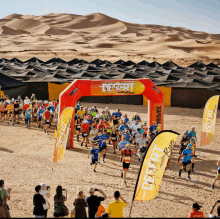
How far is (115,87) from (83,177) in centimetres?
612

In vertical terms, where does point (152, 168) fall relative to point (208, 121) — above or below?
below

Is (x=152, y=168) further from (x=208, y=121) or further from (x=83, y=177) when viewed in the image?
(x=208, y=121)

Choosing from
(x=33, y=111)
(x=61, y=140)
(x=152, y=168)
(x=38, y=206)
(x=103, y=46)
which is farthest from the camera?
(x=103, y=46)

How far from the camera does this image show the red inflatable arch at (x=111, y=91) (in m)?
14.8

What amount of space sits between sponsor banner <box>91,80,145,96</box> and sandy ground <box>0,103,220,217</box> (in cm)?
310

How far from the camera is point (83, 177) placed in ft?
36.0

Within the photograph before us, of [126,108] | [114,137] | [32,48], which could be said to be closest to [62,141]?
[114,137]

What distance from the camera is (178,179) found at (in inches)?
436

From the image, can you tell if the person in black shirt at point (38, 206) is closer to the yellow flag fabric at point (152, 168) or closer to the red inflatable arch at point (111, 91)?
the yellow flag fabric at point (152, 168)

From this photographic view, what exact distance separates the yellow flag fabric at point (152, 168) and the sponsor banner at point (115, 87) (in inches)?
324

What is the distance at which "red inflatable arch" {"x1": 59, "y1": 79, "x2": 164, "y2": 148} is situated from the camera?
14.8m

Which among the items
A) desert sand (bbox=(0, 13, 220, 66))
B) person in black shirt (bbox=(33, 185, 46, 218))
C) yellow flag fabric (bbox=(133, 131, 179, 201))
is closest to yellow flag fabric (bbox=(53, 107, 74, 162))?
person in black shirt (bbox=(33, 185, 46, 218))

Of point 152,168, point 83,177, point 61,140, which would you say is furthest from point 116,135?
point 152,168

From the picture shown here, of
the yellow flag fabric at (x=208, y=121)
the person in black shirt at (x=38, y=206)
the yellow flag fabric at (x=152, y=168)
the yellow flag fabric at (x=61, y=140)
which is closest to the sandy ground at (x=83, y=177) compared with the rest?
the yellow flag fabric at (x=61, y=140)
